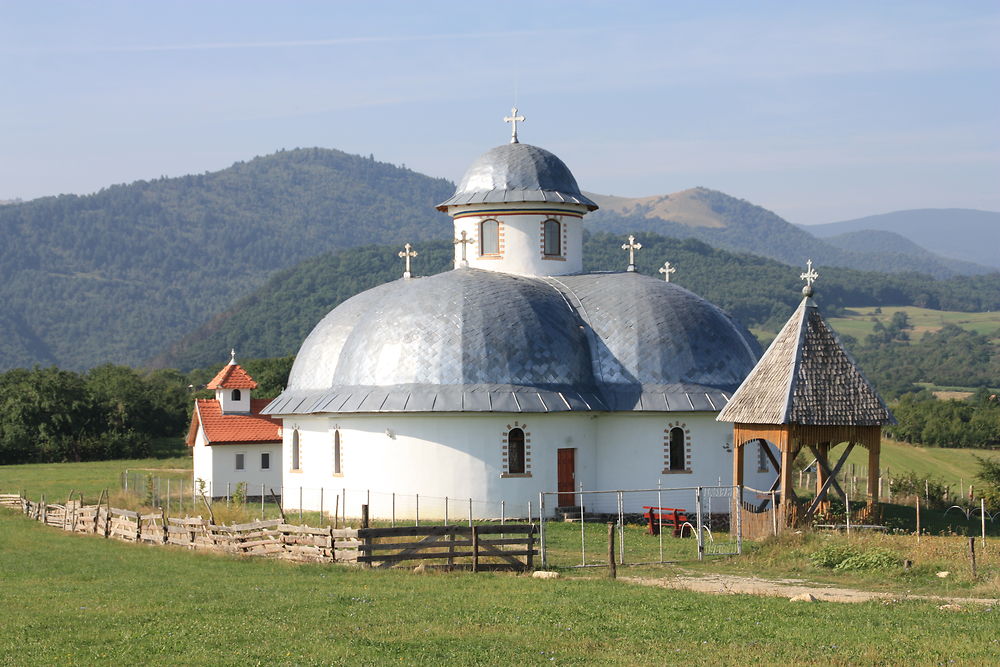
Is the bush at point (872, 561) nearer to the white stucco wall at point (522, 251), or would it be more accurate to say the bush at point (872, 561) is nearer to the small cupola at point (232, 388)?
the white stucco wall at point (522, 251)

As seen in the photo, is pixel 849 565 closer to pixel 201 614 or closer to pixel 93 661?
pixel 201 614

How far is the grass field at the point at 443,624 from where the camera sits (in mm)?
18016

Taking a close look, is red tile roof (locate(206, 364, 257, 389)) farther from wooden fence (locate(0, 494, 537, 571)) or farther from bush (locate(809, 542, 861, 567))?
bush (locate(809, 542, 861, 567))

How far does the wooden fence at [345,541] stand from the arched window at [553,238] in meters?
18.0

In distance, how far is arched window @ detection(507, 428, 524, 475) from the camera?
41062 millimetres

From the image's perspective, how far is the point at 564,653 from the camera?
18344mm

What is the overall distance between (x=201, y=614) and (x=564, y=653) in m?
6.28

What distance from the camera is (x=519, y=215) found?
48375mm

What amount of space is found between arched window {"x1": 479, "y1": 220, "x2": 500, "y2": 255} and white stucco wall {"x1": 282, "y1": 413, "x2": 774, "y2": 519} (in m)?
8.51

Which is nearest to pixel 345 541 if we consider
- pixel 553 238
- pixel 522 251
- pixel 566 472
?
pixel 566 472

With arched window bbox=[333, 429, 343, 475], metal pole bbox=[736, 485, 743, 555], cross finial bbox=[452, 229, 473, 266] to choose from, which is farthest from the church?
metal pole bbox=[736, 485, 743, 555]

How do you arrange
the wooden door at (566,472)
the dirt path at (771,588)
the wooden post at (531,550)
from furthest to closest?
1. the wooden door at (566,472)
2. the wooden post at (531,550)
3. the dirt path at (771,588)

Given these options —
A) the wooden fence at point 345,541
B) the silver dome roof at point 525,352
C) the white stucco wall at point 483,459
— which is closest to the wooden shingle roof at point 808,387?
the wooden fence at point 345,541

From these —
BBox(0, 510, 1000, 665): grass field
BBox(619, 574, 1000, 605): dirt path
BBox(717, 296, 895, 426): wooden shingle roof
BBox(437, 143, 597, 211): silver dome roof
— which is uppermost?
BBox(437, 143, 597, 211): silver dome roof
